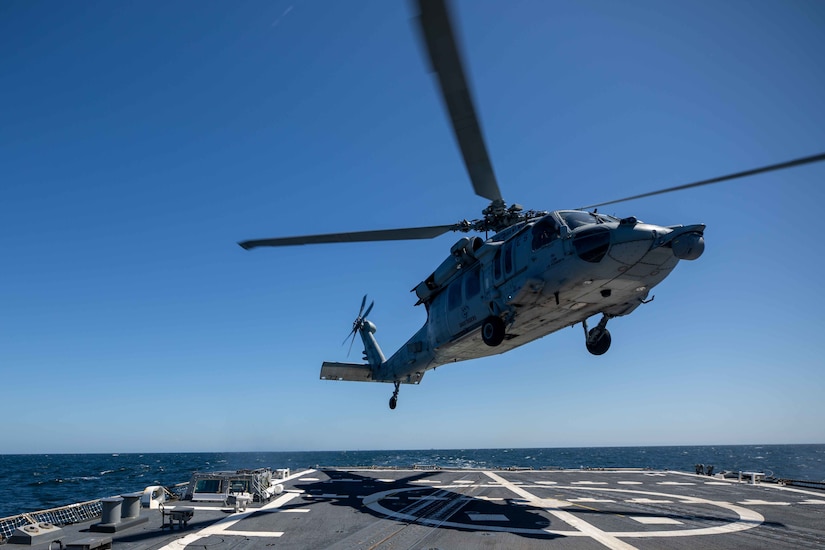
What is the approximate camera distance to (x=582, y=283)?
1426 cm

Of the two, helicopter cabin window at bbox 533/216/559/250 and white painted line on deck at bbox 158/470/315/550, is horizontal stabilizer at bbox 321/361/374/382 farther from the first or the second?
helicopter cabin window at bbox 533/216/559/250

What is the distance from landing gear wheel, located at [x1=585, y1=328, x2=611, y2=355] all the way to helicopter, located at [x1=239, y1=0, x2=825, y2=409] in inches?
1.5

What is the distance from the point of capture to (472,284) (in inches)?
717

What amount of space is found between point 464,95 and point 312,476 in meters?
27.0

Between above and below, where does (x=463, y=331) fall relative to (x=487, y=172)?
below

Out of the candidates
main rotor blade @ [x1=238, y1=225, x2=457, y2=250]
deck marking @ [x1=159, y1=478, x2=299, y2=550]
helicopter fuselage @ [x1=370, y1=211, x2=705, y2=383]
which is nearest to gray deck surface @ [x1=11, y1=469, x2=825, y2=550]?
deck marking @ [x1=159, y1=478, x2=299, y2=550]

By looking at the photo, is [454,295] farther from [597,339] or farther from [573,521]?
[573,521]

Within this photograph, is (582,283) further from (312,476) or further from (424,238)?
(312,476)

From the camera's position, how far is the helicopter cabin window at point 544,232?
14.8 meters

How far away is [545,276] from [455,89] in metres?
8.41

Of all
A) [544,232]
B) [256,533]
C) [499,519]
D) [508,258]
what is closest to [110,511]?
[256,533]

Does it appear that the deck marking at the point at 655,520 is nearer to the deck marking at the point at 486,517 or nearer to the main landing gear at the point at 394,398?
the deck marking at the point at 486,517

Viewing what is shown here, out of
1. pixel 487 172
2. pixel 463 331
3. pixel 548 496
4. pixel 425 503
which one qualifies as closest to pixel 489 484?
pixel 548 496

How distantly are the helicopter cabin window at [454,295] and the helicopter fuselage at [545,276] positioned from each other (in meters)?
0.04
